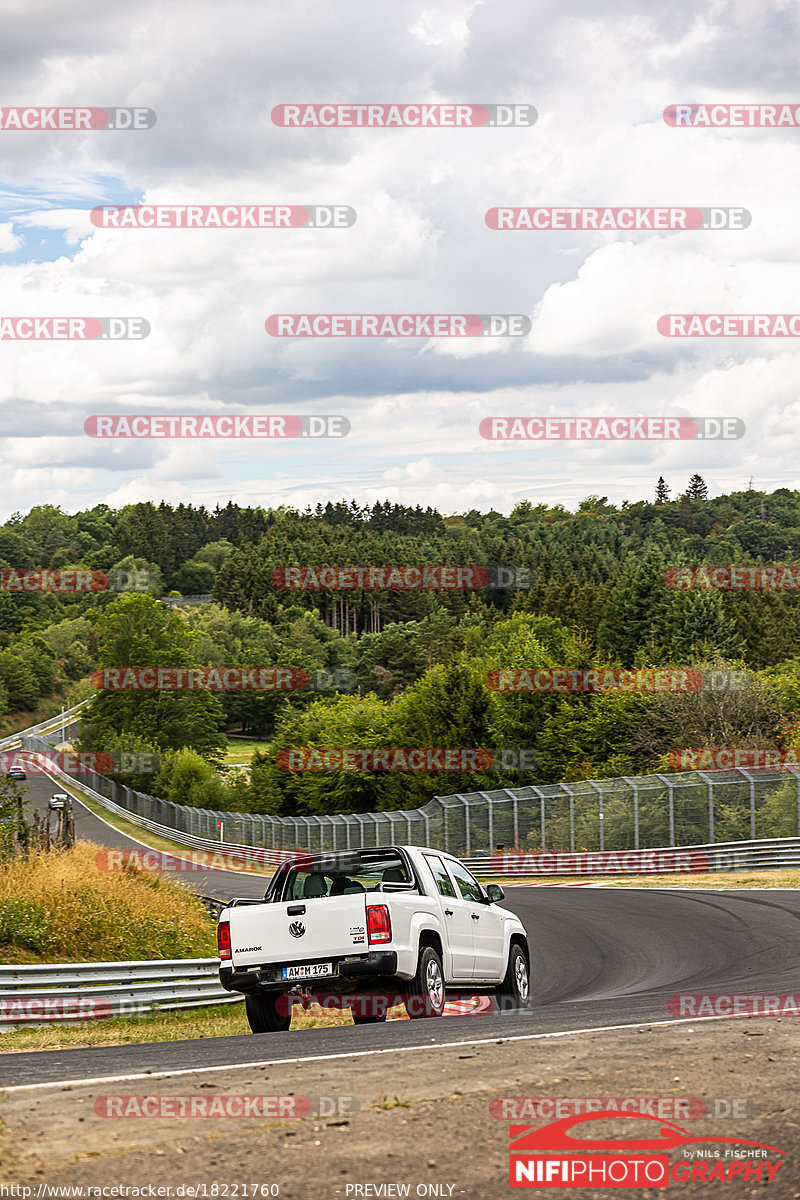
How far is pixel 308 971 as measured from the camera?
11.0m

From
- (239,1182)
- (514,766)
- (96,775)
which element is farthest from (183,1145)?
(96,775)

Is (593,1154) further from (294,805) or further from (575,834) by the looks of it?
(294,805)

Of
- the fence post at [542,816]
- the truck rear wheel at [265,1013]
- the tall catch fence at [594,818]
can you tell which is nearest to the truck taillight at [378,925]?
the truck rear wheel at [265,1013]

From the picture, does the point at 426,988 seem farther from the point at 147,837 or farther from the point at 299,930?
the point at 147,837

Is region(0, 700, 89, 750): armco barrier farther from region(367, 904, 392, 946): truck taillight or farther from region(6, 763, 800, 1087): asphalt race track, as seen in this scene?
region(367, 904, 392, 946): truck taillight

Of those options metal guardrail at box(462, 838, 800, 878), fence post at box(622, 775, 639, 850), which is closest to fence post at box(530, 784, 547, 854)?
metal guardrail at box(462, 838, 800, 878)

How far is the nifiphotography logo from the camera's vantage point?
5.24 m

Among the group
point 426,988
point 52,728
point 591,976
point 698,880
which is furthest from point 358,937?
point 52,728

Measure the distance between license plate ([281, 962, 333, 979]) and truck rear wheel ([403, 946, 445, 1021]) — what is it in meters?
0.81

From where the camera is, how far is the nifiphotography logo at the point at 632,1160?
5.24m

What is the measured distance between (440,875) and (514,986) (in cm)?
213

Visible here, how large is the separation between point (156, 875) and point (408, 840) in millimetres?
25740

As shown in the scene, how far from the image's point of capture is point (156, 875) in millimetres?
21953

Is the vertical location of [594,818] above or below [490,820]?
above
